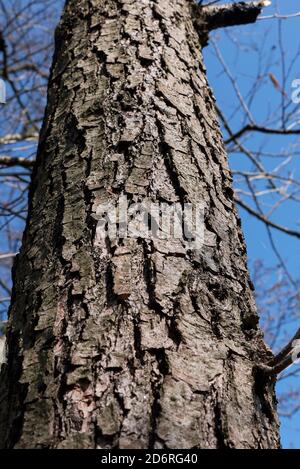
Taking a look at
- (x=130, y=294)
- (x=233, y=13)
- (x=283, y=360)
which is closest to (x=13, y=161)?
(x=233, y=13)

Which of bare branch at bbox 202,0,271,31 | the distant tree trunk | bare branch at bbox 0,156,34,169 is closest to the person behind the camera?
the distant tree trunk

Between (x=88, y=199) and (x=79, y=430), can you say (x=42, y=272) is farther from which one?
(x=79, y=430)

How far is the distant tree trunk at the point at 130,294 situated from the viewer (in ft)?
2.87

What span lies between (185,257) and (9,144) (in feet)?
11.1

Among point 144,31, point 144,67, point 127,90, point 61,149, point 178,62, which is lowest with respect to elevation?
point 61,149

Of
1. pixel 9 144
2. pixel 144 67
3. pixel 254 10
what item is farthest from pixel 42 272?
pixel 9 144

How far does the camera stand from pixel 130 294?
1024mm

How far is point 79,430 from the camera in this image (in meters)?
0.84

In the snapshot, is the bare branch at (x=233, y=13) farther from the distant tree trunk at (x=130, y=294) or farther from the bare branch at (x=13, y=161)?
the bare branch at (x=13, y=161)

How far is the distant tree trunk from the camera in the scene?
0.88m

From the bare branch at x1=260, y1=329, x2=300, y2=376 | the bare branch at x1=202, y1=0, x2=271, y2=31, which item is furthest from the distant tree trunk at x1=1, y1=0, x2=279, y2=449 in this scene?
the bare branch at x1=202, y1=0, x2=271, y2=31

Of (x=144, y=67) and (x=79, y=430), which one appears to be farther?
(x=144, y=67)

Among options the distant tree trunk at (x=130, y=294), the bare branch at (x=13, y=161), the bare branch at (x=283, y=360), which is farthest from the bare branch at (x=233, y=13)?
the bare branch at (x=283, y=360)

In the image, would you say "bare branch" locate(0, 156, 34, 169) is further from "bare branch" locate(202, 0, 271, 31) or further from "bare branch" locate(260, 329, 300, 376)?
"bare branch" locate(260, 329, 300, 376)
